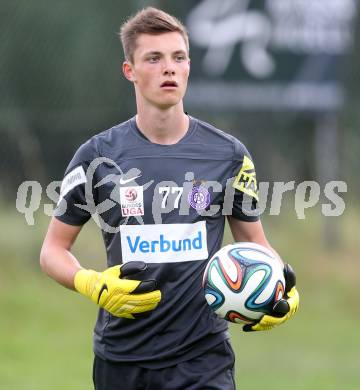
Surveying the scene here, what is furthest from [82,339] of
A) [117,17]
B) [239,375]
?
[117,17]

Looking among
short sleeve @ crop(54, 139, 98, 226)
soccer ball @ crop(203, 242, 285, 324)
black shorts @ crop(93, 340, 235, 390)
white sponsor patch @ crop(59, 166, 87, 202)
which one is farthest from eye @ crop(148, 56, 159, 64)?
black shorts @ crop(93, 340, 235, 390)

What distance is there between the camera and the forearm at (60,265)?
14.2 ft

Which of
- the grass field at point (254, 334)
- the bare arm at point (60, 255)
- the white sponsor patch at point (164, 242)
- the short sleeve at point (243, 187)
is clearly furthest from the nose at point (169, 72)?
the grass field at point (254, 334)

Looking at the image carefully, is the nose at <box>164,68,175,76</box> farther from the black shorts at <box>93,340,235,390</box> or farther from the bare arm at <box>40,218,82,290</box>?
the black shorts at <box>93,340,235,390</box>

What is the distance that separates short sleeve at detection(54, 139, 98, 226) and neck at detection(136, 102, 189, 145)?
0.83 feet

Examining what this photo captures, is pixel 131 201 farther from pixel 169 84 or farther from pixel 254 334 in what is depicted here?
pixel 254 334

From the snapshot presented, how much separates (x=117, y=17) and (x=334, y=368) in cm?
398

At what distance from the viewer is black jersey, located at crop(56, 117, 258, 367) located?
4320 mm

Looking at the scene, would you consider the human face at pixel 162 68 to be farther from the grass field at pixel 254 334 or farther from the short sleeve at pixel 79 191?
the grass field at pixel 254 334

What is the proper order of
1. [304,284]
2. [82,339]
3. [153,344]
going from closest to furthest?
[153,344] → [82,339] → [304,284]

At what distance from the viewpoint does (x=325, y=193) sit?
1074 centimetres

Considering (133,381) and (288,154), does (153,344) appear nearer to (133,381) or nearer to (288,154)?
(133,381)

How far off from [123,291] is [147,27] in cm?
116

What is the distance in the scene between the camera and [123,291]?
4.05 metres
